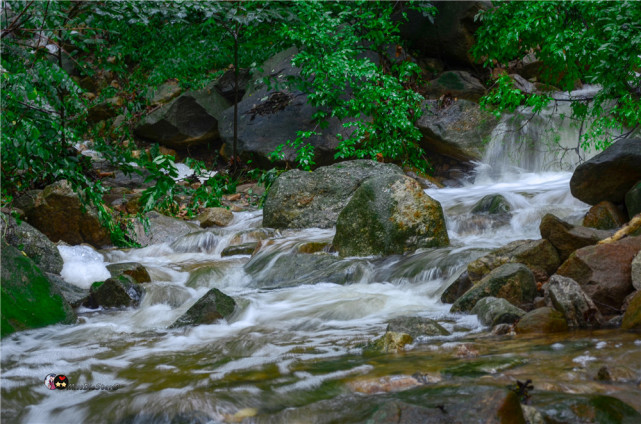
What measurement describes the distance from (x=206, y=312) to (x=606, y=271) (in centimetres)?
305

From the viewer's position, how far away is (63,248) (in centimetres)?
670

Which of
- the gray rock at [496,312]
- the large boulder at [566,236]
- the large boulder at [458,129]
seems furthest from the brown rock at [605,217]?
the large boulder at [458,129]

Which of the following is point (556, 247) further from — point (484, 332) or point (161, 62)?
point (161, 62)

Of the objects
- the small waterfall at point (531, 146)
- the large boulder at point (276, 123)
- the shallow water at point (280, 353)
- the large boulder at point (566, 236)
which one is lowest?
the shallow water at point (280, 353)

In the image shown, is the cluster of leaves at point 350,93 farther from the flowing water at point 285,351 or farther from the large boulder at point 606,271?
the large boulder at point 606,271

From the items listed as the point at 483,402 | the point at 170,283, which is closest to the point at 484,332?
the point at 483,402

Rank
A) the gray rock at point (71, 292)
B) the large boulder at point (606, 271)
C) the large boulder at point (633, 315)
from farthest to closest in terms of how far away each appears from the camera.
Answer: the gray rock at point (71, 292)
the large boulder at point (606, 271)
the large boulder at point (633, 315)

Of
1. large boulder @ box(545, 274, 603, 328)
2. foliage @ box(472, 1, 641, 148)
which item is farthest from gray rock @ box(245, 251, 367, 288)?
foliage @ box(472, 1, 641, 148)

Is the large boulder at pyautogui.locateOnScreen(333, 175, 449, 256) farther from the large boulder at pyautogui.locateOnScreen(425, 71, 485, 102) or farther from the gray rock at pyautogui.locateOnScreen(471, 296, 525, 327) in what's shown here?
the large boulder at pyautogui.locateOnScreen(425, 71, 485, 102)

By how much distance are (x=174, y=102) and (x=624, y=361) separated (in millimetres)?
13331

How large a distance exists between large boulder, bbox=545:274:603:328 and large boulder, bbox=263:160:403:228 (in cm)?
493

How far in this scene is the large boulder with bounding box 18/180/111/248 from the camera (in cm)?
782

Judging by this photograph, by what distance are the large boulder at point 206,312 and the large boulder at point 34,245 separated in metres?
2.33

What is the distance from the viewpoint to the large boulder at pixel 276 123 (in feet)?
38.8
